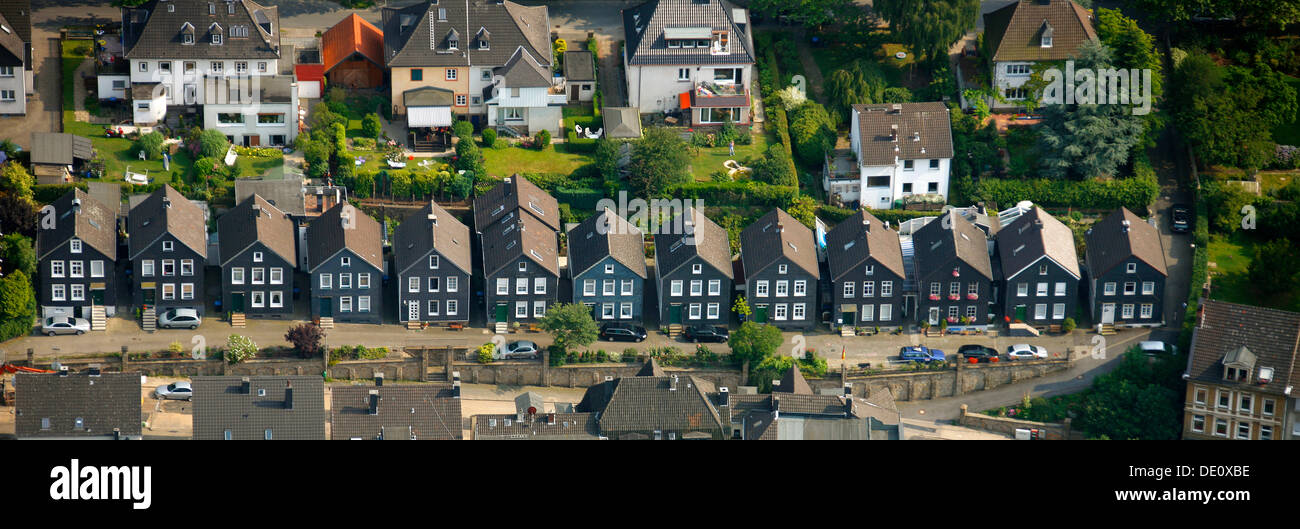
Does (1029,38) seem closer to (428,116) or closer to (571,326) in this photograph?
(571,326)

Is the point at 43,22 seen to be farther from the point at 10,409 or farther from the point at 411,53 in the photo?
the point at 10,409

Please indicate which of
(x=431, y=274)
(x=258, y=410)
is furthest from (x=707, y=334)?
(x=258, y=410)

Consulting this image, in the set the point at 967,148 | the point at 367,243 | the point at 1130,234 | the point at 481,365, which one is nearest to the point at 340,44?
the point at 367,243

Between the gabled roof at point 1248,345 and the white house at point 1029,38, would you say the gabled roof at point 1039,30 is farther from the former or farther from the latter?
the gabled roof at point 1248,345

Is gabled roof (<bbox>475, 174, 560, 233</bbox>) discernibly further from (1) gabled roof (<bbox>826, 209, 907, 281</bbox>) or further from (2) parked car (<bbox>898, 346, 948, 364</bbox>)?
(2) parked car (<bbox>898, 346, 948, 364</bbox>)

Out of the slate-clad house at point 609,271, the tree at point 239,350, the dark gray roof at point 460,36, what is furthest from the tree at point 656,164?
the tree at point 239,350

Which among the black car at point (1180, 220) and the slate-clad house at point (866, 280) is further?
the black car at point (1180, 220)
